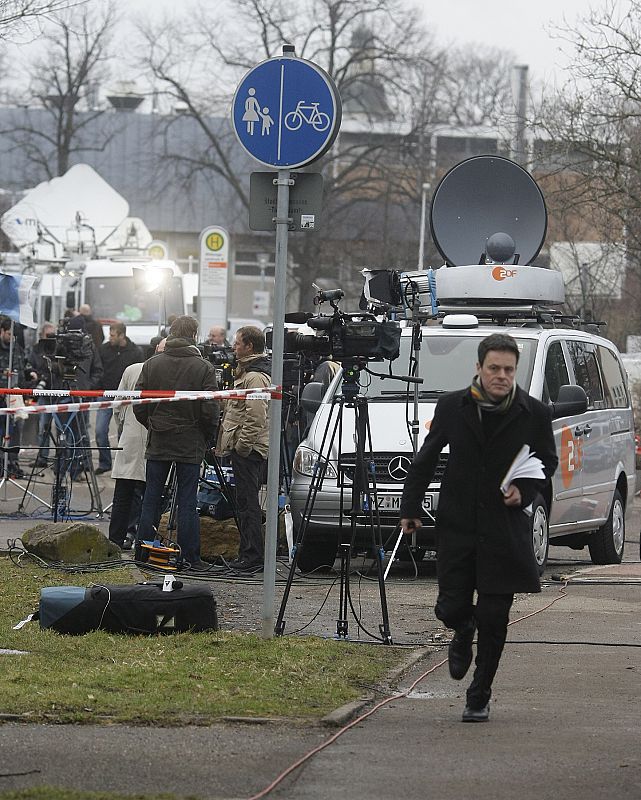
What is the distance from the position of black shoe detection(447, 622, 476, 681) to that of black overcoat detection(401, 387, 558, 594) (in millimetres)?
226

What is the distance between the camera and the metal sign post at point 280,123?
28.1 feet

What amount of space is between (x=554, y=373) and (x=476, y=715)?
6779mm

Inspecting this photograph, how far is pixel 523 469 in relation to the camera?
702 cm

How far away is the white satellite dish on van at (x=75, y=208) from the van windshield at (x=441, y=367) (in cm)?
2269

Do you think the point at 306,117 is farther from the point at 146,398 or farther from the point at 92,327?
the point at 92,327

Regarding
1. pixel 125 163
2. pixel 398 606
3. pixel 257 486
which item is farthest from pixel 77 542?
pixel 125 163

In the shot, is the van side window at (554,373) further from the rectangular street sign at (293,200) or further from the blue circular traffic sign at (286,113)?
the blue circular traffic sign at (286,113)

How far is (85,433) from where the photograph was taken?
1764 centimetres

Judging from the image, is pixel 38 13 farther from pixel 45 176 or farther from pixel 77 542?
pixel 45 176

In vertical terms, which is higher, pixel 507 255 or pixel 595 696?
pixel 507 255

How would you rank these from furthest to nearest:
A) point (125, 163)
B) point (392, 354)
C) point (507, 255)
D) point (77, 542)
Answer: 1. point (125, 163)
2. point (507, 255)
3. point (77, 542)
4. point (392, 354)

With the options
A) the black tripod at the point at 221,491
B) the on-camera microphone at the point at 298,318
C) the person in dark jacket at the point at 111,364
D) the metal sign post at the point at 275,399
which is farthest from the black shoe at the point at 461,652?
the person in dark jacket at the point at 111,364

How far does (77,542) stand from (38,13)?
317 inches

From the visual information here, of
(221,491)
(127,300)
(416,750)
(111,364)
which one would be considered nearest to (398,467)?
(221,491)
